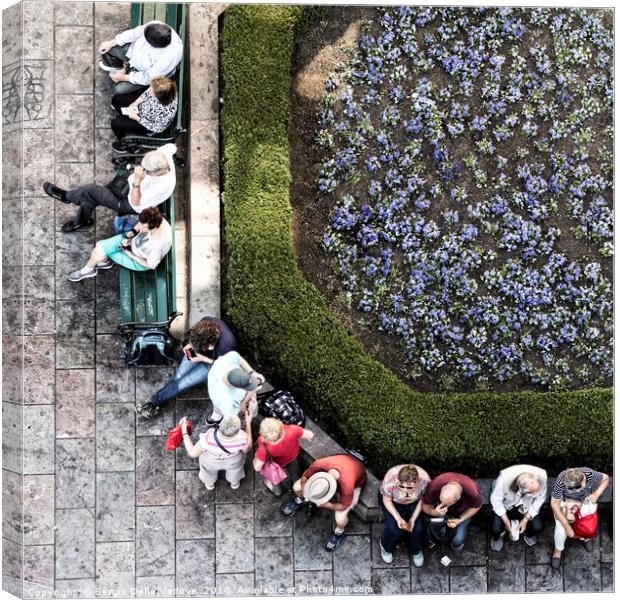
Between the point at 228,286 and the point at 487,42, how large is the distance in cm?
381

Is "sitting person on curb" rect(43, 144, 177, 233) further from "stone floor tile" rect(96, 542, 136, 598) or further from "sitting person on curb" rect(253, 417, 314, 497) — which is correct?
"stone floor tile" rect(96, 542, 136, 598)

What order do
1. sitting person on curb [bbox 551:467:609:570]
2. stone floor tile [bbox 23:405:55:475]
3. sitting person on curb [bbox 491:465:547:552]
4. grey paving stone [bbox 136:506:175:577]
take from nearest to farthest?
1. sitting person on curb [bbox 491:465:547:552]
2. sitting person on curb [bbox 551:467:609:570]
3. stone floor tile [bbox 23:405:55:475]
4. grey paving stone [bbox 136:506:175:577]

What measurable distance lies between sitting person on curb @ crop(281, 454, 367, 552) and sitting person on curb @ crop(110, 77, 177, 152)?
369cm

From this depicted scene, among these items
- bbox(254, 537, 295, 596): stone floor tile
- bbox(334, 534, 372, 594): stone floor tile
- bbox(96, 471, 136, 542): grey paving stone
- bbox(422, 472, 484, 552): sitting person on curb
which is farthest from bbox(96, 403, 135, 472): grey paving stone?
bbox(422, 472, 484, 552): sitting person on curb

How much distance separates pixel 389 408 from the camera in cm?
713

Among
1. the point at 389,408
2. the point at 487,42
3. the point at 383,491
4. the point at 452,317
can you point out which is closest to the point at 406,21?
the point at 487,42

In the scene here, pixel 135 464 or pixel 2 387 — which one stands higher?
pixel 2 387

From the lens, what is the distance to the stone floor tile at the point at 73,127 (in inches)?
289

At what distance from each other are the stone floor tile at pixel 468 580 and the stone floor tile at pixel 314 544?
53.5 inches

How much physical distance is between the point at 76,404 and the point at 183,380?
1254 millimetres

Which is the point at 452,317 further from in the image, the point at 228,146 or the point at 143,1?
the point at 143,1

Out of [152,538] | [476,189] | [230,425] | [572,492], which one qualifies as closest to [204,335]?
[230,425]

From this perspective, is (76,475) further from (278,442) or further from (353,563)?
(353,563)

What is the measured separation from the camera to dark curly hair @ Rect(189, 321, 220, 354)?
6449 mm
